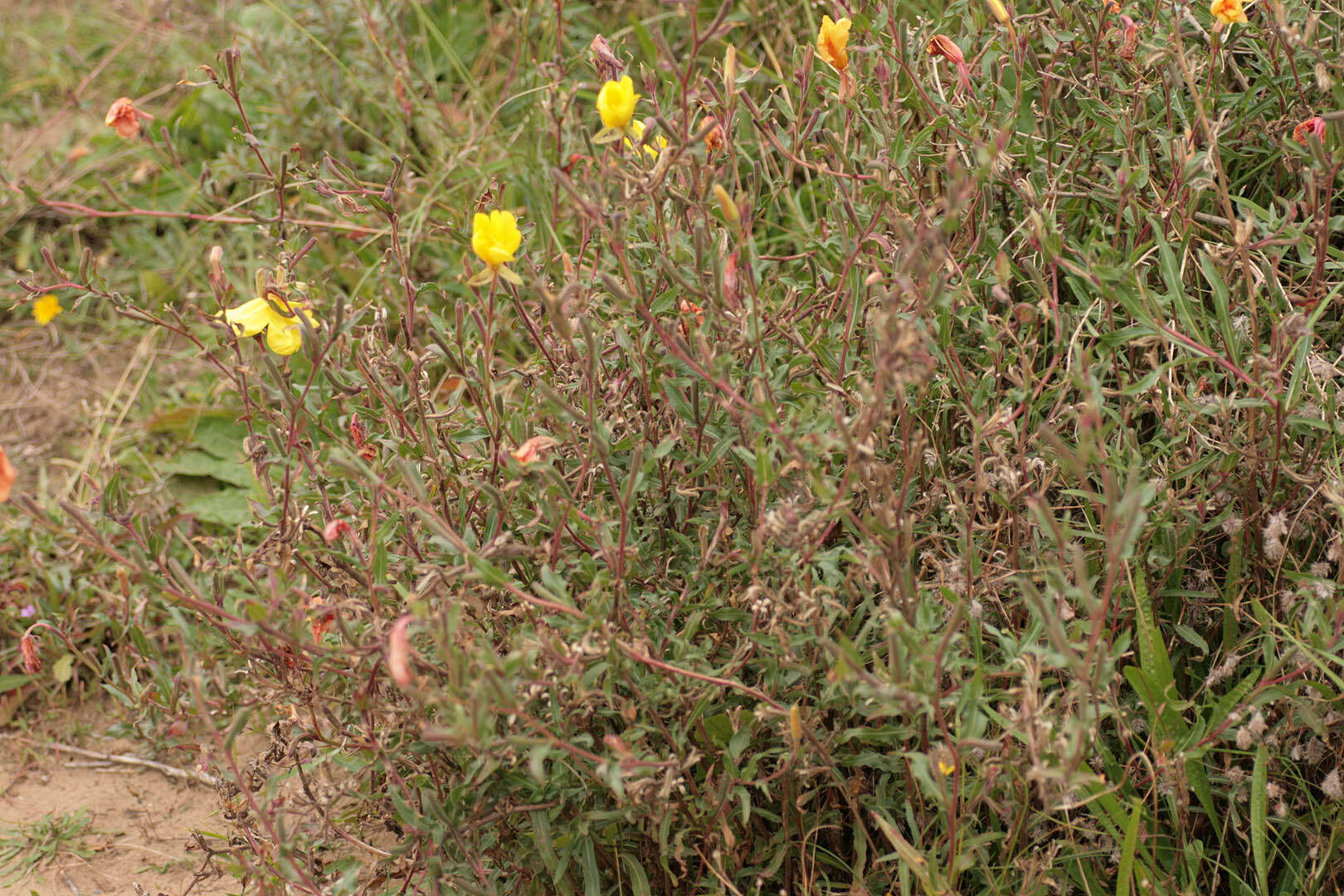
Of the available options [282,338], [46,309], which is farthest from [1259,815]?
[46,309]

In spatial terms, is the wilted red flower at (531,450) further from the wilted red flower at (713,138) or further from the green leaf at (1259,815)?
the green leaf at (1259,815)

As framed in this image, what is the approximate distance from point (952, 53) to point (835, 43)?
24cm

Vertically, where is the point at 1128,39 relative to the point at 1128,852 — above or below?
above

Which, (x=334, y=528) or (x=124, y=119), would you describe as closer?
(x=334, y=528)

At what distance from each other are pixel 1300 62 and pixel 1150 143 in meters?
0.28

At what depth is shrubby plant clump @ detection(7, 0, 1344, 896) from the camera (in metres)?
1.56

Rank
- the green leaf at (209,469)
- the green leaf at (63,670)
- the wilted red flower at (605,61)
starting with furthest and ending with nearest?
the green leaf at (209,469)
the green leaf at (63,670)
the wilted red flower at (605,61)

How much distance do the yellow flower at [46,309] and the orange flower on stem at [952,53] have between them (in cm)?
166

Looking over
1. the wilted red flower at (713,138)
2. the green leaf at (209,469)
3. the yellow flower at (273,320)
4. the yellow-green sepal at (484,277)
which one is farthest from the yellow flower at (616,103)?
the green leaf at (209,469)

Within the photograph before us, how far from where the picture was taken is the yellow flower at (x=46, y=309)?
235 centimetres

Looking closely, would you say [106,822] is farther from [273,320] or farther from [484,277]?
[484,277]

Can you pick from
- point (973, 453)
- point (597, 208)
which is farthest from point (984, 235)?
point (597, 208)

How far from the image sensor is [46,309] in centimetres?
245

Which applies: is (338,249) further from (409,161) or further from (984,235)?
(984,235)
